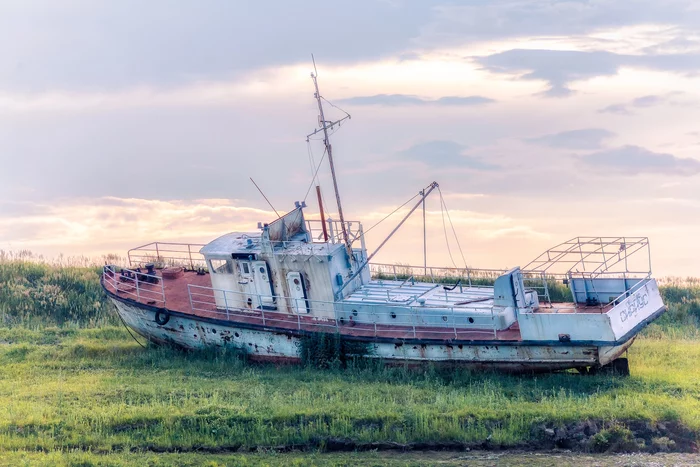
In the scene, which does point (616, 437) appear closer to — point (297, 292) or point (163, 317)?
point (297, 292)

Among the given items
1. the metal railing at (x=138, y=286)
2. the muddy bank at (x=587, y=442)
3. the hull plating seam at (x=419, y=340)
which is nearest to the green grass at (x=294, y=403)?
the muddy bank at (x=587, y=442)

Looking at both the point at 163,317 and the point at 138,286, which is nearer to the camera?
the point at 163,317

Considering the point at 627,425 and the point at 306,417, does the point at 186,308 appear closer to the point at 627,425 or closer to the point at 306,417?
the point at 306,417

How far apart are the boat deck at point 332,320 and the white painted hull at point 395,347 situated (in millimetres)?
207

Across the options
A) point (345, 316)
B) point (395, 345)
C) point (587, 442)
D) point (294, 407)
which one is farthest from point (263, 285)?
point (587, 442)

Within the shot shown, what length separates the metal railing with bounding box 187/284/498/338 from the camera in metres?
21.9

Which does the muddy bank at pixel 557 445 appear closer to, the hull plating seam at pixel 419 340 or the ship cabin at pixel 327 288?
the hull plating seam at pixel 419 340

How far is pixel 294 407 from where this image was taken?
18641mm

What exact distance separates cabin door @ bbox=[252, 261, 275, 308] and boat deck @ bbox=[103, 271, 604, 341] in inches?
11.1

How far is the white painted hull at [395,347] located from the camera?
20.6 metres

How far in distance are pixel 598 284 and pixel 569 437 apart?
21.3ft

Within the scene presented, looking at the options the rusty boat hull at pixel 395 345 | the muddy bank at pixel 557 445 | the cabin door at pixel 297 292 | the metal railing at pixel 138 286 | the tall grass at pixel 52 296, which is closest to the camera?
the muddy bank at pixel 557 445

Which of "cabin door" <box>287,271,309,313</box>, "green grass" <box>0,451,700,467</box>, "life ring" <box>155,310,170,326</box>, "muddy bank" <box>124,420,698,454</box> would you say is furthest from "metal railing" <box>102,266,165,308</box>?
"muddy bank" <box>124,420,698,454</box>

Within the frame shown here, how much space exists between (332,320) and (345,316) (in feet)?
1.13
